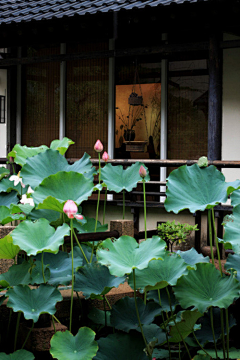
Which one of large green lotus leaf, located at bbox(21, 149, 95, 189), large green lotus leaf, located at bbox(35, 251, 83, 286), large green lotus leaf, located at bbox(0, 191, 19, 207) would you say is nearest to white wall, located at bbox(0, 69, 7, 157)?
large green lotus leaf, located at bbox(0, 191, 19, 207)

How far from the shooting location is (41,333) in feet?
8.31

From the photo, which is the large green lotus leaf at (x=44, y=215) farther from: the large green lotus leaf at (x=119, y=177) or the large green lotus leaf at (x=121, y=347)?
the large green lotus leaf at (x=121, y=347)

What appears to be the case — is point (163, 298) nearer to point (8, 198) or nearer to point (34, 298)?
point (34, 298)

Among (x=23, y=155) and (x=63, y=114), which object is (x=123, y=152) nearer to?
(x=63, y=114)

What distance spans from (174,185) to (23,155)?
125 cm

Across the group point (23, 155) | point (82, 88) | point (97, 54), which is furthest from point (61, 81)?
point (23, 155)

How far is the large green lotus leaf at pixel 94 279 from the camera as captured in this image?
238 cm

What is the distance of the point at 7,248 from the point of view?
7.72 feet

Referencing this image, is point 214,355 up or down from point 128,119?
down

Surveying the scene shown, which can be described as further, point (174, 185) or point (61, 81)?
point (61, 81)

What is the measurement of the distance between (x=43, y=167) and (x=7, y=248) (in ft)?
2.07

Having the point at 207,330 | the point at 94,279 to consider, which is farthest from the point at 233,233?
the point at 94,279

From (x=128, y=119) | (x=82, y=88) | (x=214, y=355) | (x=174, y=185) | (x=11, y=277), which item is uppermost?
(x=82, y=88)

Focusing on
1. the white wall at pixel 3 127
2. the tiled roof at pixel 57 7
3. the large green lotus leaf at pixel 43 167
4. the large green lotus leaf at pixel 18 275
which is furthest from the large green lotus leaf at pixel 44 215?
the white wall at pixel 3 127
